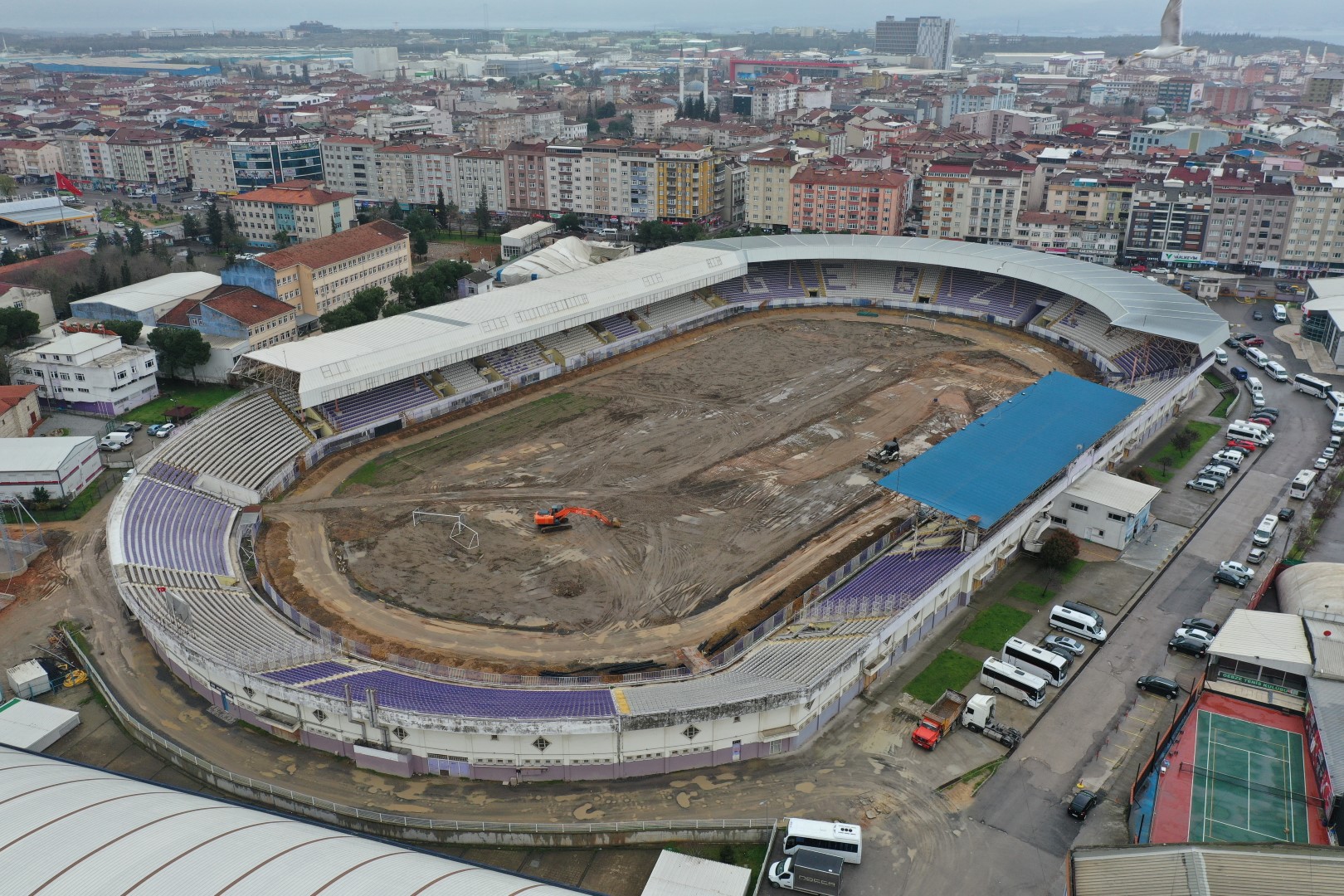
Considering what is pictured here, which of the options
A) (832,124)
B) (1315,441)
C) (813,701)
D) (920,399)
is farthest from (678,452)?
(832,124)

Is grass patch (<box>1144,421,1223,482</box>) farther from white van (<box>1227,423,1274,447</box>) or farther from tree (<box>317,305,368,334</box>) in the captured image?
tree (<box>317,305,368,334</box>)

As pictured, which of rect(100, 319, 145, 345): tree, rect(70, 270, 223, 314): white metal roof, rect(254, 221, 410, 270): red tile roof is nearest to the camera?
rect(100, 319, 145, 345): tree

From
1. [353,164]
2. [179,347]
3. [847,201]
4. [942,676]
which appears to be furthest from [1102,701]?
[353,164]

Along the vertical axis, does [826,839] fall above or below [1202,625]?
above

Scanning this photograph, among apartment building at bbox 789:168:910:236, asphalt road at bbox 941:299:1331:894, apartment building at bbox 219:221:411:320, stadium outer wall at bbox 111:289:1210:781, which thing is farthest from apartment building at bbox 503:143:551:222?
stadium outer wall at bbox 111:289:1210:781

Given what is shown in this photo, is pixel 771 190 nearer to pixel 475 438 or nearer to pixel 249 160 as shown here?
pixel 475 438

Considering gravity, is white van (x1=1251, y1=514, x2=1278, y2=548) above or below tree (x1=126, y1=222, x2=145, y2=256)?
below

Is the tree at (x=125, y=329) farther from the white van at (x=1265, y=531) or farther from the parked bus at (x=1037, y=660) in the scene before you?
the white van at (x=1265, y=531)
